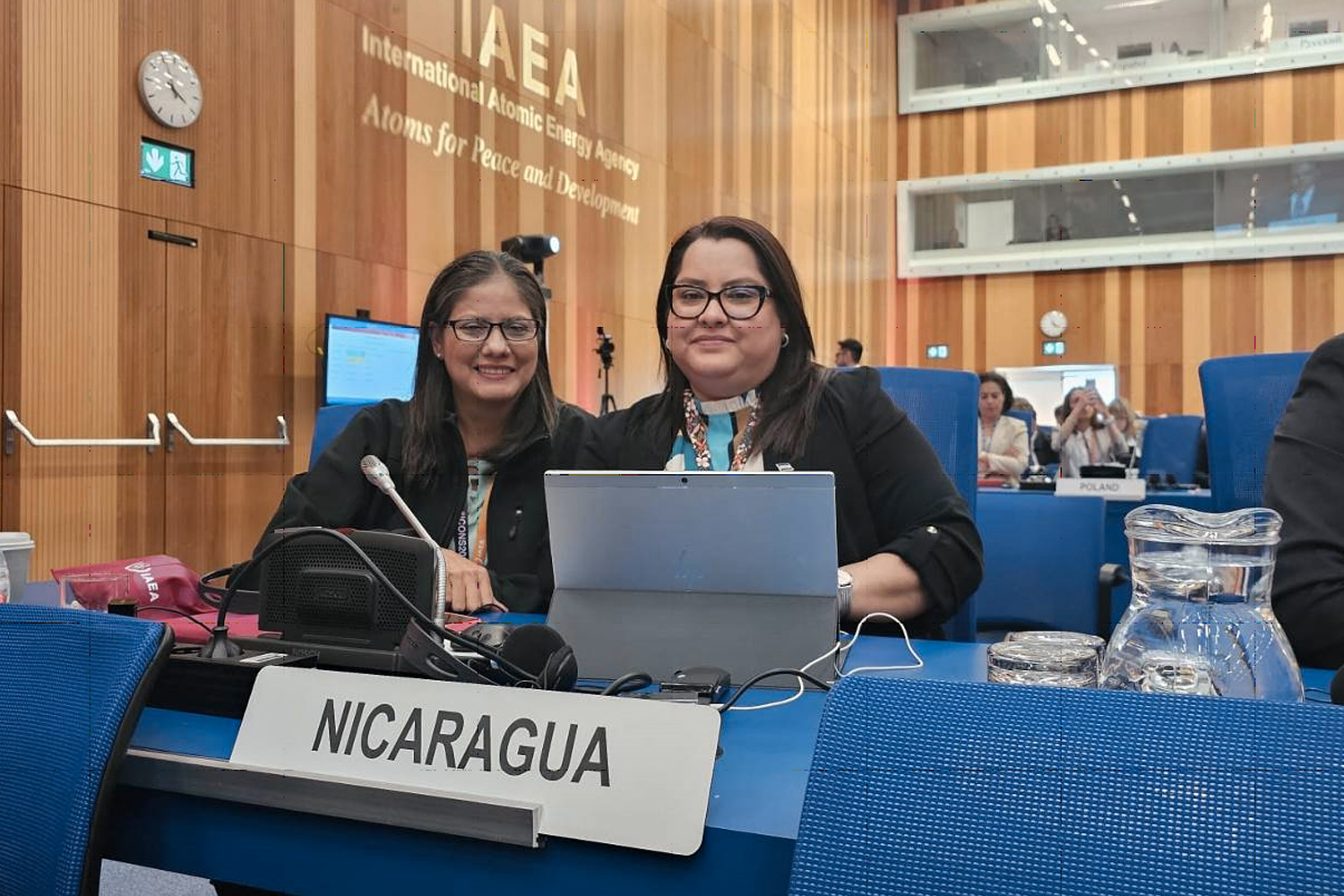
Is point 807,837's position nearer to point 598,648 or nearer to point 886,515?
point 598,648

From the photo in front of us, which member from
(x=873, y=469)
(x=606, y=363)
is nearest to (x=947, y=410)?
(x=873, y=469)

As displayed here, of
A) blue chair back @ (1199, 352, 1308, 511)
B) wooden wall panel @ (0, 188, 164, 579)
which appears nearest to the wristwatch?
blue chair back @ (1199, 352, 1308, 511)

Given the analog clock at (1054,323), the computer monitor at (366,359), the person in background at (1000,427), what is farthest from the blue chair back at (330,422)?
the analog clock at (1054,323)

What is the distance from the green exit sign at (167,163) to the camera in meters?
3.93

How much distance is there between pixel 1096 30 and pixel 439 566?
39.0 ft

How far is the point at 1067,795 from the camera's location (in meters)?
0.53

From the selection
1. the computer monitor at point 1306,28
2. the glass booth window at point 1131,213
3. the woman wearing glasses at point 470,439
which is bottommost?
the woman wearing glasses at point 470,439

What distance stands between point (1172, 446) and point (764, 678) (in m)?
5.25

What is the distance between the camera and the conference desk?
67cm

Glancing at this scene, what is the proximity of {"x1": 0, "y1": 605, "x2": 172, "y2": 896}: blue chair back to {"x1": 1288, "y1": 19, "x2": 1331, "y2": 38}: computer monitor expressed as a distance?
12.0 meters

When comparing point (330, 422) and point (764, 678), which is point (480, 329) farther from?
point (764, 678)

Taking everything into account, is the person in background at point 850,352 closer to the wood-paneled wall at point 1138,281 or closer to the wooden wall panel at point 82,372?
the wood-paneled wall at point 1138,281

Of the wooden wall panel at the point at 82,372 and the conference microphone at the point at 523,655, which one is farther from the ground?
the wooden wall panel at the point at 82,372

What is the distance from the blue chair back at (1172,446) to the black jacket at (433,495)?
14.6ft
